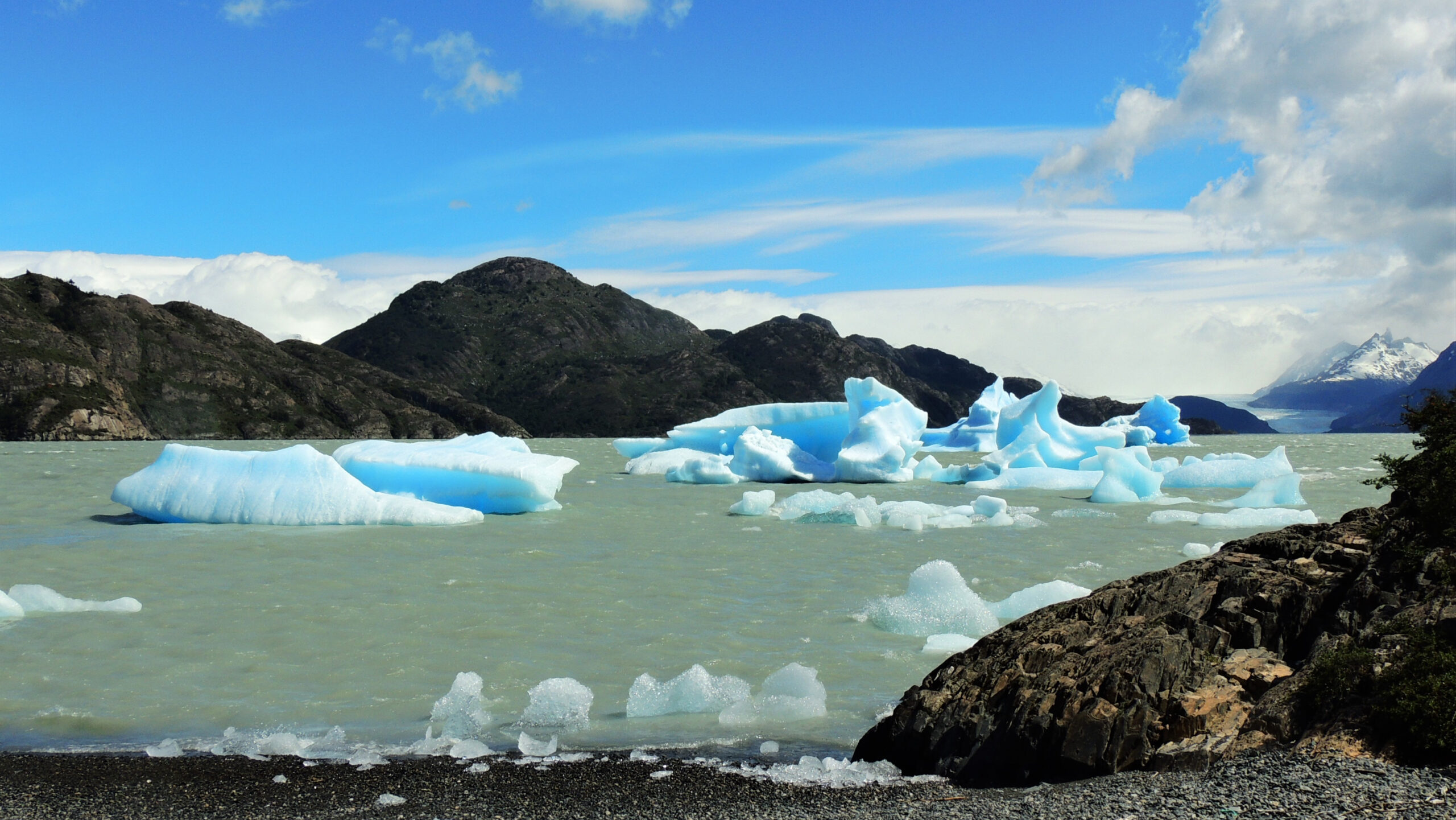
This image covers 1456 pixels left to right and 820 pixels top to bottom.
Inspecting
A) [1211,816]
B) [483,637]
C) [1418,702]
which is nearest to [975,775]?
[1211,816]

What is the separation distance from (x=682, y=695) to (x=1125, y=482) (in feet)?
52.5

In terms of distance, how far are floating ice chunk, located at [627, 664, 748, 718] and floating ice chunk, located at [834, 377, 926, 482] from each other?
18576 mm

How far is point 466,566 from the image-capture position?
11.0m

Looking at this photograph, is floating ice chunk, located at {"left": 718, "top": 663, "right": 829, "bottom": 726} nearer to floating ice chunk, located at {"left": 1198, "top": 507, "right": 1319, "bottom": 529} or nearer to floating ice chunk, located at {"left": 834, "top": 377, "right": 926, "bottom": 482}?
floating ice chunk, located at {"left": 1198, "top": 507, "right": 1319, "bottom": 529}

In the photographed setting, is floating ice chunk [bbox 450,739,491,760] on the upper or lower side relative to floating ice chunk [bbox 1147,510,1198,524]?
lower

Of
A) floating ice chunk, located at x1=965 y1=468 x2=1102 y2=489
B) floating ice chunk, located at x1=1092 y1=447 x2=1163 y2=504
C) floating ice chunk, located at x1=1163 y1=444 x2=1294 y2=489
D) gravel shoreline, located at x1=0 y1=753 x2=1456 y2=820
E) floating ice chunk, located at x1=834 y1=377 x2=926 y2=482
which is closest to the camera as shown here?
gravel shoreline, located at x1=0 y1=753 x2=1456 y2=820

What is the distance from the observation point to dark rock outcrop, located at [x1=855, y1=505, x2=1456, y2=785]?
409 cm

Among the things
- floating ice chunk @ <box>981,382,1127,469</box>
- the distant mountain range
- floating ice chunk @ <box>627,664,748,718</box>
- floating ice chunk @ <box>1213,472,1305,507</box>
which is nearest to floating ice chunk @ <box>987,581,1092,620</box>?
floating ice chunk @ <box>627,664,748,718</box>

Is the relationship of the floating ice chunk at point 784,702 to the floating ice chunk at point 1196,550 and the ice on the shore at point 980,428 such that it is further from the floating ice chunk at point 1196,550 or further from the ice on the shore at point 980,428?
the ice on the shore at point 980,428

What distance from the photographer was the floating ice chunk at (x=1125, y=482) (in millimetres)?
18969

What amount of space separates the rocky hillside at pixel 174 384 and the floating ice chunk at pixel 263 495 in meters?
71.9

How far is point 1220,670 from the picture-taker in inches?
178

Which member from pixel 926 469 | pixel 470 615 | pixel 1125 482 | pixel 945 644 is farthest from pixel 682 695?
pixel 926 469

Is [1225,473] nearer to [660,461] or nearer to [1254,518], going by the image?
[1254,518]
